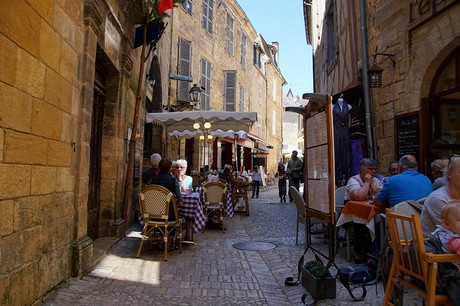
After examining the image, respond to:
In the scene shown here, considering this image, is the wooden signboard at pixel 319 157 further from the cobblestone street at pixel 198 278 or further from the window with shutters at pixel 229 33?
the window with shutters at pixel 229 33

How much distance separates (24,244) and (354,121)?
6.50 metres

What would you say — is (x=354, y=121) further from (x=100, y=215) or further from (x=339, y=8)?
(x=100, y=215)

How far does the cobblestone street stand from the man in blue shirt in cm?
89

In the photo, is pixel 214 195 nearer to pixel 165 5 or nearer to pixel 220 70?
pixel 165 5

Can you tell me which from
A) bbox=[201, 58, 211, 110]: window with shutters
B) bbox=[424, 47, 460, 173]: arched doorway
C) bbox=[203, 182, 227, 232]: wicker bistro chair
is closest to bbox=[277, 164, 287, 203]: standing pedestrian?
bbox=[201, 58, 211, 110]: window with shutters

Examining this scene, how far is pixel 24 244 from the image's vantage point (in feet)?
9.00

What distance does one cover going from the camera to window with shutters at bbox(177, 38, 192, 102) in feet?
42.4

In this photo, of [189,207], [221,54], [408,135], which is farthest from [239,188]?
[221,54]

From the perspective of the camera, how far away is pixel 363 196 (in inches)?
181

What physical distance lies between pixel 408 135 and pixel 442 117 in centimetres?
53

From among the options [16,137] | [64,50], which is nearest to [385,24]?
[64,50]

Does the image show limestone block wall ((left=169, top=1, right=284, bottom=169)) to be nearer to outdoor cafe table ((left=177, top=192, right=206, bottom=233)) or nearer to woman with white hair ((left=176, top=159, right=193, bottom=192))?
woman with white hair ((left=176, top=159, right=193, bottom=192))

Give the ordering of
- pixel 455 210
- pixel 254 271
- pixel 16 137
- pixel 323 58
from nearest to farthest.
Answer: pixel 455 210
pixel 16 137
pixel 254 271
pixel 323 58

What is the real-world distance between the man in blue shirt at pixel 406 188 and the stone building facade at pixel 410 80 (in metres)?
1.96
